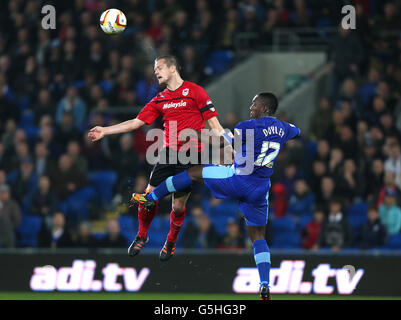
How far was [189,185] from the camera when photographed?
9500mm

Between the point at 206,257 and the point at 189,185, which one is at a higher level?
the point at 189,185

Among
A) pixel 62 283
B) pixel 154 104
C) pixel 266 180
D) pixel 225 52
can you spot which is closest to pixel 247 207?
pixel 266 180

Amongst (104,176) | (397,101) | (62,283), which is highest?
(397,101)

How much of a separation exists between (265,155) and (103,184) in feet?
22.4

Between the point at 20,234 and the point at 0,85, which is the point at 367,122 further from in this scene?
the point at 0,85

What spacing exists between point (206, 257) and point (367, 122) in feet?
12.4

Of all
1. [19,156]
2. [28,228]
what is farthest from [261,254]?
[19,156]

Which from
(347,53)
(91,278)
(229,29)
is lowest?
(91,278)

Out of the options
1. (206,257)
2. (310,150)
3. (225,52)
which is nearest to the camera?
(206,257)

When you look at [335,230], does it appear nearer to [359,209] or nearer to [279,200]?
[359,209]

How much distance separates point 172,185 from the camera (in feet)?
31.1

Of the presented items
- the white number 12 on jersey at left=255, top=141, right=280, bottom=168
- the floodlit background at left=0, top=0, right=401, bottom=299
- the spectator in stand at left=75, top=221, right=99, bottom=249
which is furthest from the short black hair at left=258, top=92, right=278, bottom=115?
the spectator in stand at left=75, top=221, right=99, bottom=249

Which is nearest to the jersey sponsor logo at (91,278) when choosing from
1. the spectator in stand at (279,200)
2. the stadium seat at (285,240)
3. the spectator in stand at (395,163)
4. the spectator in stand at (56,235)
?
the spectator in stand at (56,235)

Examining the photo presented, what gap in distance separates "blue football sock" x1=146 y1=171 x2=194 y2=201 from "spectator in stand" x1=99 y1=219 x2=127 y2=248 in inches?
192
